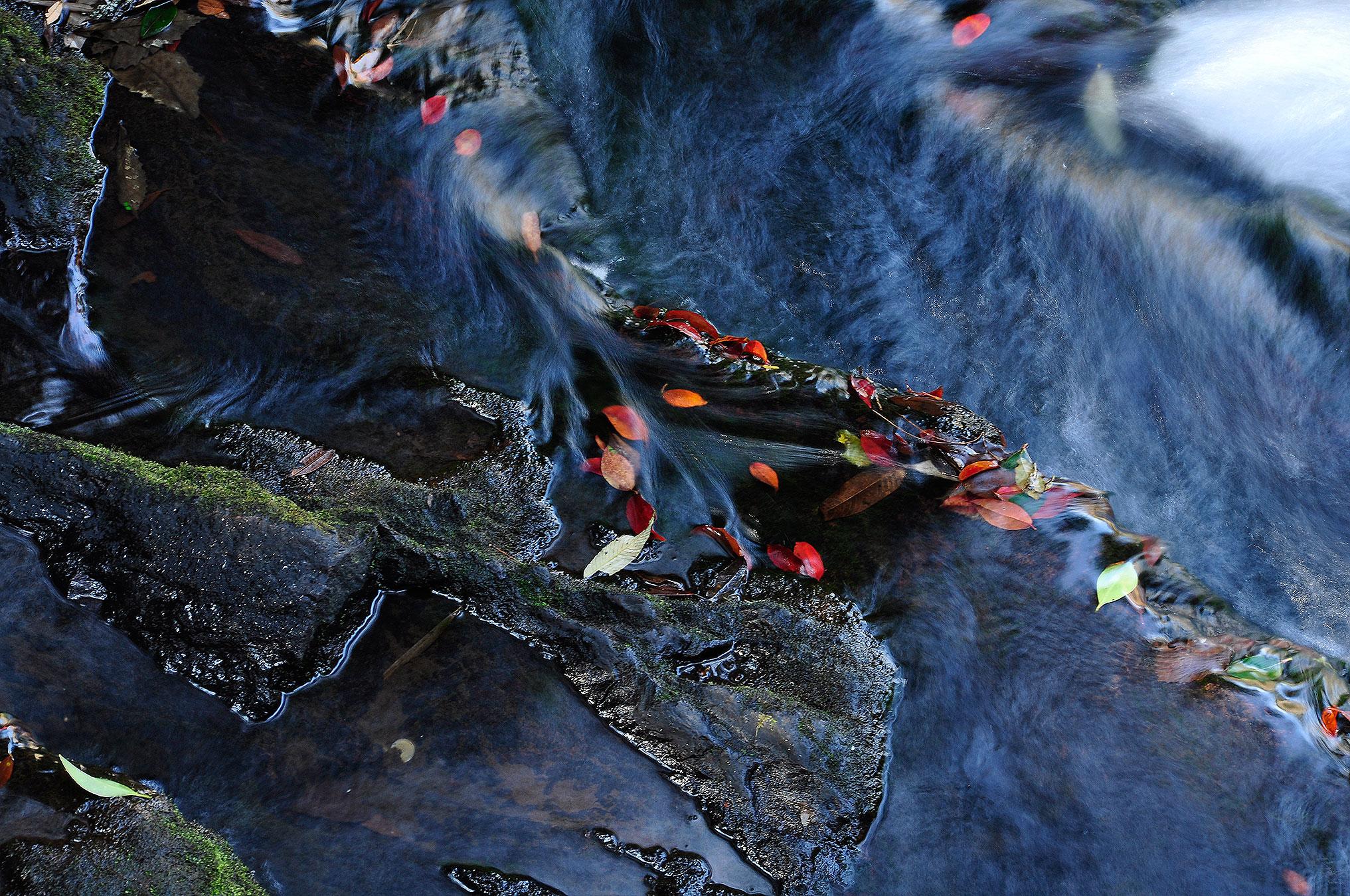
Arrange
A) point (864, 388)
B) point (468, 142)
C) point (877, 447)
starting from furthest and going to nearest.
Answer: point (468, 142)
point (864, 388)
point (877, 447)

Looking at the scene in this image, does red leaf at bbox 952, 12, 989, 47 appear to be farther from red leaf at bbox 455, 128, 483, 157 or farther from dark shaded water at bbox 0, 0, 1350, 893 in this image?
red leaf at bbox 455, 128, 483, 157

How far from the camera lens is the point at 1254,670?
2480mm

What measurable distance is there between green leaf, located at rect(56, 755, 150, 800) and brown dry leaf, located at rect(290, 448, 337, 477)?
3.19 ft

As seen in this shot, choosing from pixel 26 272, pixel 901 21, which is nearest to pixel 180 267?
pixel 26 272

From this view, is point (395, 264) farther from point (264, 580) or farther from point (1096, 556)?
point (1096, 556)

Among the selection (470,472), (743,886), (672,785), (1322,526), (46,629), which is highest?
(470,472)

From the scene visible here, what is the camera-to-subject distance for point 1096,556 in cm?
260

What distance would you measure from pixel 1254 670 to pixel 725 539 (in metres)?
1.61

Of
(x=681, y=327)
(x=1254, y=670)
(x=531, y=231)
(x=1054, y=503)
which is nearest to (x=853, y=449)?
(x=1054, y=503)

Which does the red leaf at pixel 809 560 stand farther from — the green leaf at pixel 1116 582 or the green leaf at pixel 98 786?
the green leaf at pixel 98 786

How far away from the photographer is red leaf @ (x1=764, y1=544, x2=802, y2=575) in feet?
8.50

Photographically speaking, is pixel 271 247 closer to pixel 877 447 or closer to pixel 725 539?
pixel 725 539

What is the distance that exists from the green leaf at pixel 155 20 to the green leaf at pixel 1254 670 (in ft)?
15.5

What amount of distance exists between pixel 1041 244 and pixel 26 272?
3.85 meters
